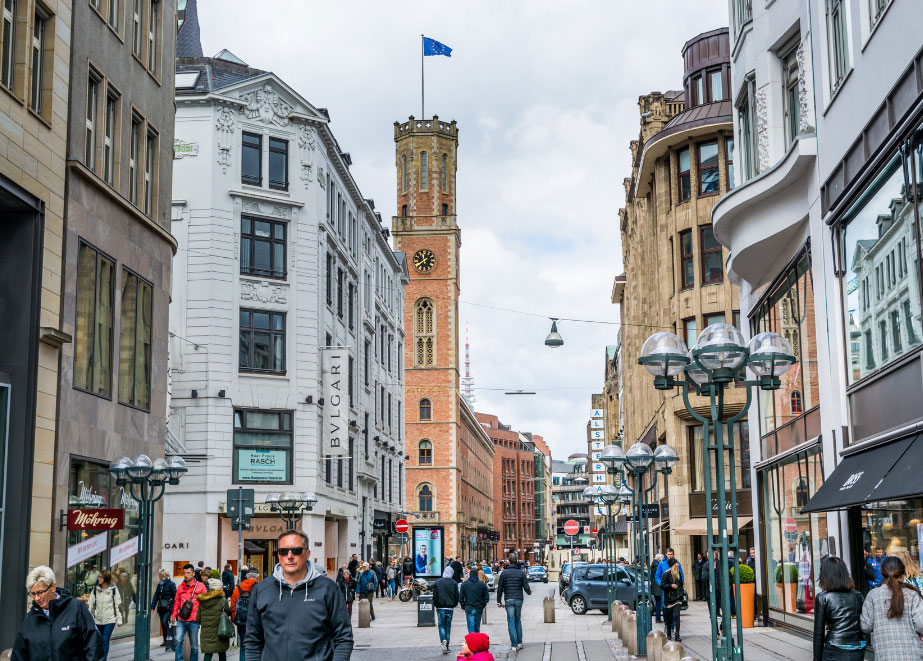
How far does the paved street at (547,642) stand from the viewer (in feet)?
68.8

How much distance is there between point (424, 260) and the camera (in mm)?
99312

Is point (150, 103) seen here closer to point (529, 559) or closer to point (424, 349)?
point (424, 349)

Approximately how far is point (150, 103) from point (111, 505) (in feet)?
29.5

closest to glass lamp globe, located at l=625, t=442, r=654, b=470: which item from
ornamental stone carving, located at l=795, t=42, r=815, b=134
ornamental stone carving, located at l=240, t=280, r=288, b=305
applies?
ornamental stone carving, located at l=795, t=42, r=815, b=134

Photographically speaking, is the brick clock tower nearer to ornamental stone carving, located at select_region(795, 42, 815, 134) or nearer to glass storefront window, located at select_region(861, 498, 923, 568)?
ornamental stone carving, located at select_region(795, 42, 815, 134)

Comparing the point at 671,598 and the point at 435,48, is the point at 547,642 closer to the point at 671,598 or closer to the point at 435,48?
the point at 671,598

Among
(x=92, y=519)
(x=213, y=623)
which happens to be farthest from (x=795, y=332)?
(x=92, y=519)

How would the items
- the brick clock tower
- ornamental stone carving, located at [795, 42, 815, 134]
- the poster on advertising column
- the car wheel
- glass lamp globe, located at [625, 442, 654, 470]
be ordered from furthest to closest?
1. the brick clock tower
2. the poster on advertising column
3. the car wheel
4. glass lamp globe, located at [625, 442, 654, 470]
5. ornamental stone carving, located at [795, 42, 815, 134]

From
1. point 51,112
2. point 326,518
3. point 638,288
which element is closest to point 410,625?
point 326,518

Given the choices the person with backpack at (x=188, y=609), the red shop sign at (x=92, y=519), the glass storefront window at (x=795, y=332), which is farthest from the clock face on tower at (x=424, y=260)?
the person with backpack at (x=188, y=609)

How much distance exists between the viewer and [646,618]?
22234 millimetres

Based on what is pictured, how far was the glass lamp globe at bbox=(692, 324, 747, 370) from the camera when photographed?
40.5 feet

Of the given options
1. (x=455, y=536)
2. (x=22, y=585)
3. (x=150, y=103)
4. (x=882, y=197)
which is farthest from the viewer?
(x=455, y=536)

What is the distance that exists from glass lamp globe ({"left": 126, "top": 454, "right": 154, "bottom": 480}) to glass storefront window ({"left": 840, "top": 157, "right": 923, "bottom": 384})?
11.5m
